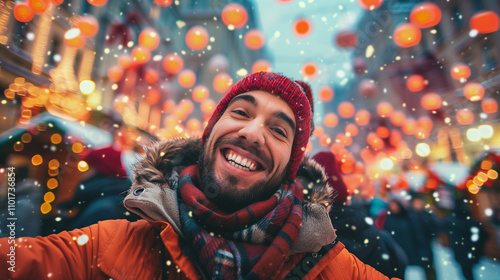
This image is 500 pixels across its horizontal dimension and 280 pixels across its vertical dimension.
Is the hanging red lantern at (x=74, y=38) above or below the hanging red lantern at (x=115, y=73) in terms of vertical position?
above

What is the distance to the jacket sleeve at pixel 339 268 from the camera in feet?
4.04

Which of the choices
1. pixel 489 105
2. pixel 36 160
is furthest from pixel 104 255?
pixel 489 105

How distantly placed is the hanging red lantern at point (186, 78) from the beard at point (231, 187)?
11.7 m

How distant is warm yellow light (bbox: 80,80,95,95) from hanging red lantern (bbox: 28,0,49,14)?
210cm

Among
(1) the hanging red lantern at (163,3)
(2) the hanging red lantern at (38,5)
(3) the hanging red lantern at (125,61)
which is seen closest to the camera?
(2) the hanging red lantern at (38,5)

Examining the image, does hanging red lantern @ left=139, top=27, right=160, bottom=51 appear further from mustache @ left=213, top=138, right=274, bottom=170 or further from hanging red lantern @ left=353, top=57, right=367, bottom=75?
hanging red lantern @ left=353, top=57, right=367, bottom=75

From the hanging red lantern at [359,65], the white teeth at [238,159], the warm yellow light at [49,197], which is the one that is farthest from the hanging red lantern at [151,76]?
the hanging red lantern at [359,65]

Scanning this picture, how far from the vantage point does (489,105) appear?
7.16 meters

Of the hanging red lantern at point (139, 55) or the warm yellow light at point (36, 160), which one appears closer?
the warm yellow light at point (36, 160)

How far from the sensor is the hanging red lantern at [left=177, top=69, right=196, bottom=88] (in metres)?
12.1

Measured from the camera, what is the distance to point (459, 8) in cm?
919

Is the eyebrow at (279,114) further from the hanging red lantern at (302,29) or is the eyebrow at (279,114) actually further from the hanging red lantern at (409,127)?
the hanging red lantern at (409,127)

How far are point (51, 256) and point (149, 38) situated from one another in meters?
11.4

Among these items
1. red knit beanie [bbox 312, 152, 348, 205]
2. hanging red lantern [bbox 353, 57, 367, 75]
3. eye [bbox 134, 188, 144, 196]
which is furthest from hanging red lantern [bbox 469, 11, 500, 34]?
eye [bbox 134, 188, 144, 196]
